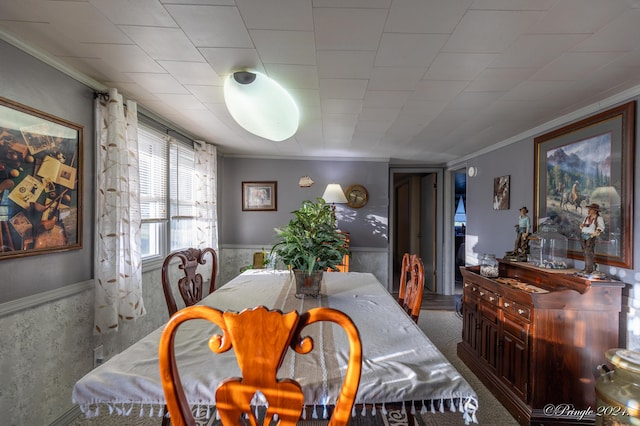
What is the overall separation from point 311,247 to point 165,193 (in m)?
2.21

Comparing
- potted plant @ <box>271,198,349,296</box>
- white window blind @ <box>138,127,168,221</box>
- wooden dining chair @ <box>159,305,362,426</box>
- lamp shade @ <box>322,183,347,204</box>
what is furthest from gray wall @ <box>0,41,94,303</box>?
lamp shade @ <box>322,183,347,204</box>

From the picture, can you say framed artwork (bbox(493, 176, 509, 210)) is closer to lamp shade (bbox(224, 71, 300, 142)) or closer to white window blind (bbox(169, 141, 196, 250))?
lamp shade (bbox(224, 71, 300, 142))

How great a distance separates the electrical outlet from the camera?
2.19m

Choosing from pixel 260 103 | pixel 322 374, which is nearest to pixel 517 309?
pixel 322 374

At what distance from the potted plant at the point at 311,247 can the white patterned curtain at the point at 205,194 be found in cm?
241

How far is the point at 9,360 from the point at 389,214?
15.3 feet

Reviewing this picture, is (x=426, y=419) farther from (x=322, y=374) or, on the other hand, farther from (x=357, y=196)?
(x=357, y=196)

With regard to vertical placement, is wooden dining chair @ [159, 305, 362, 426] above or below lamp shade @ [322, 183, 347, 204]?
below

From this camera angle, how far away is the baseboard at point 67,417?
1881mm

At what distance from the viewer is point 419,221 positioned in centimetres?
643

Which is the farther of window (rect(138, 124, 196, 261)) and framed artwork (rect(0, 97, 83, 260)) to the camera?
window (rect(138, 124, 196, 261))

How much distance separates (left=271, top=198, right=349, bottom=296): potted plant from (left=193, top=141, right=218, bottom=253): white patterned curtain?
2410 millimetres

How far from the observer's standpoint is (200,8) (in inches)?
53.1

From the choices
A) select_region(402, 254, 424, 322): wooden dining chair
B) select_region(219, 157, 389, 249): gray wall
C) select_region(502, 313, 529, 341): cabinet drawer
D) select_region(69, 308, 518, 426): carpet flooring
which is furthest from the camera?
select_region(219, 157, 389, 249): gray wall
